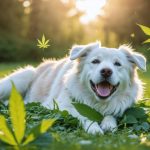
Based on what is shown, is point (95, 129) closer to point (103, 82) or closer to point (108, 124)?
point (108, 124)

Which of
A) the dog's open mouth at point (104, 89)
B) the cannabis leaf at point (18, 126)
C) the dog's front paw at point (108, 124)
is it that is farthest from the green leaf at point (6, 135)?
the dog's open mouth at point (104, 89)

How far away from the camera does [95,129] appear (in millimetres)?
5496

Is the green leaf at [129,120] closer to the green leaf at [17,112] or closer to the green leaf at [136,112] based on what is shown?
the green leaf at [136,112]

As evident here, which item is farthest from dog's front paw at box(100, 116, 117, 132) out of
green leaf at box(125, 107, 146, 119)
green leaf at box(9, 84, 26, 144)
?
green leaf at box(9, 84, 26, 144)

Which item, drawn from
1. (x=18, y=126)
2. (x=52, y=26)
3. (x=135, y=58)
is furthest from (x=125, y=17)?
(x=18, y=126)

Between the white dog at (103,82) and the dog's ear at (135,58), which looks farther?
the dog's ear at (135,58)

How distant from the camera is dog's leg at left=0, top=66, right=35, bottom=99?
8734 mm

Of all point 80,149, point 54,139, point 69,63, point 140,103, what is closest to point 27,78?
point 69,63

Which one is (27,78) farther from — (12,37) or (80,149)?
(12,37)

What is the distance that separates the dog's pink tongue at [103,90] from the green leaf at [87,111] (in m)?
0.63

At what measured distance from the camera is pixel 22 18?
44.2 meters

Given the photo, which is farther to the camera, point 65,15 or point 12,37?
point 65,15

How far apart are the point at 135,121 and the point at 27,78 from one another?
3.53m

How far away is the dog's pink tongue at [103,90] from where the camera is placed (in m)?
6.18
